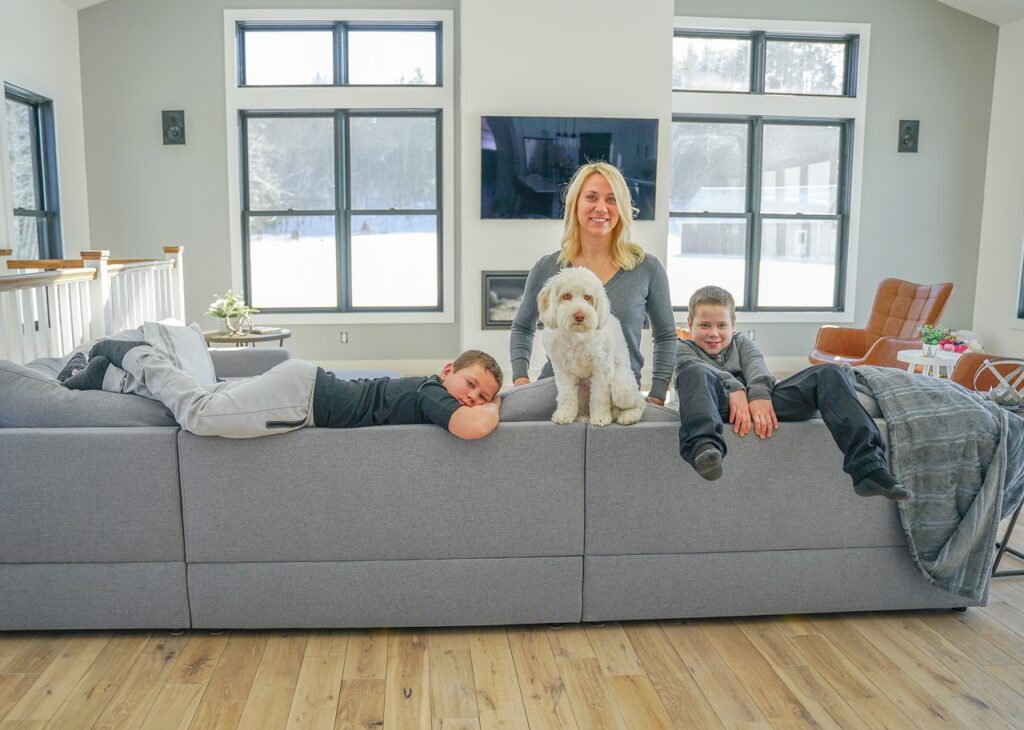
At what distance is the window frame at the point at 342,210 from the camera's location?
287 inches

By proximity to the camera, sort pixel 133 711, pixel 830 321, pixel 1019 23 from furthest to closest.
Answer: pixel 830 321, pixel 1019 23, pixel 133 711

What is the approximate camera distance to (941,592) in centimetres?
257

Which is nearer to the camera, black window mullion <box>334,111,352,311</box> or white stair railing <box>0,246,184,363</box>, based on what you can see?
white stair railing <box>0,246,184,363</box>

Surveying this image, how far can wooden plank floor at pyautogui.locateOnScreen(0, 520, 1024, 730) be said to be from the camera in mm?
2023

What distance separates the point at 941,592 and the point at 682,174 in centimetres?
550

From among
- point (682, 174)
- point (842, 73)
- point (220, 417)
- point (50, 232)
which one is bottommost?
point (220, 417)

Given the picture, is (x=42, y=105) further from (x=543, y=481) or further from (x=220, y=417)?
(x=543, y=481)

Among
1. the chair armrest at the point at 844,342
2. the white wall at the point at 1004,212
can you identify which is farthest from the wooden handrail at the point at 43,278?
the white wall at the point at 1004,212

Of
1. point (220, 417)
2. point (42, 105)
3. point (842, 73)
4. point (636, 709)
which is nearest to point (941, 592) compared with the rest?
point (636, 709)

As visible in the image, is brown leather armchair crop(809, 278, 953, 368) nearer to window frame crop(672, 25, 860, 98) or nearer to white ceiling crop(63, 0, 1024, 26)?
window frame crop(672, 25, 860, 98)

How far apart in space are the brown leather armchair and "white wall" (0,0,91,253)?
5948 mm

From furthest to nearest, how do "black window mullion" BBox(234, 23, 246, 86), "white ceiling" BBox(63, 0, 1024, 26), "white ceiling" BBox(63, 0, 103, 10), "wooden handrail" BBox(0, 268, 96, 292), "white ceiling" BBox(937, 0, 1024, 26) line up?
1. "black window mullion" BBox(234, 23, 246, 86)
2. "white ceiling" BBox(937, 0, 1024, 26)
3. "white ceiling" BBox(63, 0, 1024, 26)
4. "white ceiling" BBox(63, 0, 103, 10)
5. "wooden handrail" BBox(0, 268, 96, 292)

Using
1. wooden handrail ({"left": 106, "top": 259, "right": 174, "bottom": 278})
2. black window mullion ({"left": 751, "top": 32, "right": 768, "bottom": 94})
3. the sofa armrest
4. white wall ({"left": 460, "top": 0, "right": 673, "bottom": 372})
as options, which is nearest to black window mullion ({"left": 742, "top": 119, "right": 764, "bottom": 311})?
black window mullion ({"left": 751, "top": 32, "right": 768, "bottom": 94})

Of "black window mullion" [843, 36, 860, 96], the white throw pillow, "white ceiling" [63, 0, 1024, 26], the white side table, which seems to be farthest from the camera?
"black window mullion" [843, 36, 860, 96]
